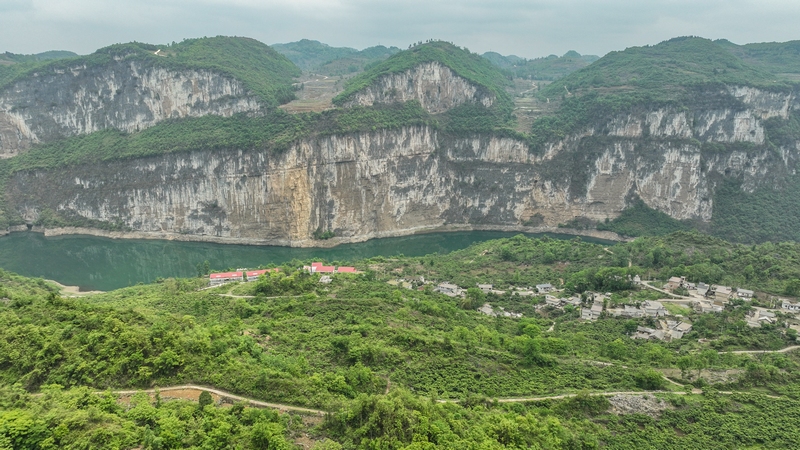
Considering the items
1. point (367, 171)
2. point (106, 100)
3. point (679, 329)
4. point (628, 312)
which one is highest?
point (106, 100)

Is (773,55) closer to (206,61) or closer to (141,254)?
(206,61)

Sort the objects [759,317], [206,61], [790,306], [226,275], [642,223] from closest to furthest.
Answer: [759,317], [790,306], [226,275], [642,223], [206,61]

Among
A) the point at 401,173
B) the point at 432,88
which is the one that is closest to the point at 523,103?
the point at 432,88

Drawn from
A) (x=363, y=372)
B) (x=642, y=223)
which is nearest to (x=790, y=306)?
(x=363, y=372)

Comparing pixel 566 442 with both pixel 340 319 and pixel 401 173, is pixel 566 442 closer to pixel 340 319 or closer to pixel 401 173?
pixel 340 319

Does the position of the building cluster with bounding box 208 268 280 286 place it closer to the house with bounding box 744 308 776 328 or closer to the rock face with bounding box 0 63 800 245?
the rock face with bounding box 0 63 800 245

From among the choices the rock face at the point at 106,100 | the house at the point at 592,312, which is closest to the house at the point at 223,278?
the house at the point at 592,312
